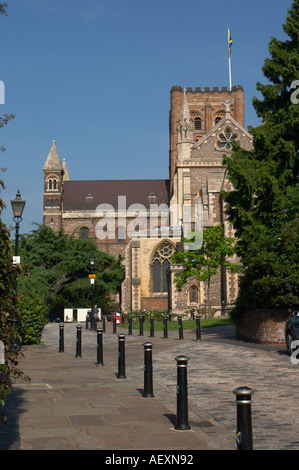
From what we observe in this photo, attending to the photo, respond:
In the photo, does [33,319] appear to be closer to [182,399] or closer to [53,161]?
[182,399]

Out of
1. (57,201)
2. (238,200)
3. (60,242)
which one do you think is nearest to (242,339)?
(238,200)

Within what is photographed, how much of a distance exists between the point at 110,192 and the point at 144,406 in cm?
6931

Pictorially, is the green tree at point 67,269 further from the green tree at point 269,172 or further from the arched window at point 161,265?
the green tree at point 269,172

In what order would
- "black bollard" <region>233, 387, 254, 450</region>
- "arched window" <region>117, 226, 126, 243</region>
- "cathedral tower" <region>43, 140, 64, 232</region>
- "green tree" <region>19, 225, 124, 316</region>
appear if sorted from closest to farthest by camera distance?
"black bollard" <region>233, 387, 254, 450</region> → "green tree" <region>19, 225, 124, 316</region> → "cathedral tower" <region>43, 140, 64, 232</region> → "arched window" <region>117, 226, 126, 243</region>

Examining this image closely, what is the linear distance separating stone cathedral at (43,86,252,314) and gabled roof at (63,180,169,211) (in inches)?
5.4

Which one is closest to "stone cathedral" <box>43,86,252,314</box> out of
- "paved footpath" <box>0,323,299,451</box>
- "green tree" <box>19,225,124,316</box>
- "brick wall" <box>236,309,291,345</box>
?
"green tree" <box>19,225,124,316</box>

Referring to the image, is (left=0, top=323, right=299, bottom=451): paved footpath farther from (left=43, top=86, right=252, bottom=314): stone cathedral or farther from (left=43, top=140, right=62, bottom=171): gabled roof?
(left=43, top=140, right=62, bottom=171): gabled roof

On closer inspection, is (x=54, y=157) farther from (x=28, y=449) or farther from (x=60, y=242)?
(x=28, y=449)

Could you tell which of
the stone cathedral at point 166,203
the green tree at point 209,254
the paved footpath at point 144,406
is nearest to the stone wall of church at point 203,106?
the stone cathedral at point 166,203

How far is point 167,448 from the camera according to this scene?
5.38m

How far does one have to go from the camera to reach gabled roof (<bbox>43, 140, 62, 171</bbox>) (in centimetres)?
7275
